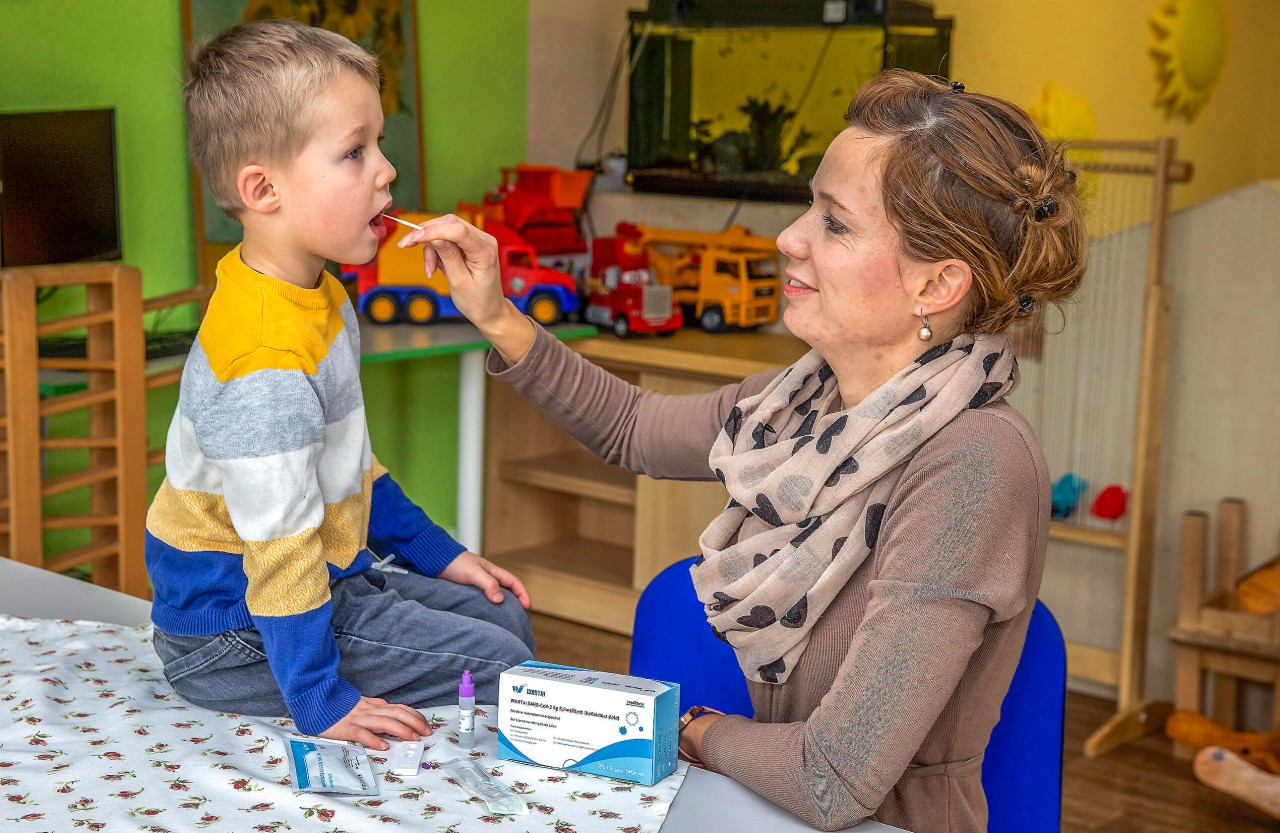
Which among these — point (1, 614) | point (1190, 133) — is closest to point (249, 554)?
point (1, 614)

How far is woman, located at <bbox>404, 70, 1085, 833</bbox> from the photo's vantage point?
102 cm

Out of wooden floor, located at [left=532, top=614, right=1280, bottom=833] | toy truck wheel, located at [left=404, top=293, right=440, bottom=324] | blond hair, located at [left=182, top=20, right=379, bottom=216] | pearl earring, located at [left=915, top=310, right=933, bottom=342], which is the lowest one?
wooden floor, located at [left=532, top=614, right=1280, bottom=833]

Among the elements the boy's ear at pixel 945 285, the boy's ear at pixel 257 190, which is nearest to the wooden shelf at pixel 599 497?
the boy's ear at pixel 945 285

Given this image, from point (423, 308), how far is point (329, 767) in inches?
85.0

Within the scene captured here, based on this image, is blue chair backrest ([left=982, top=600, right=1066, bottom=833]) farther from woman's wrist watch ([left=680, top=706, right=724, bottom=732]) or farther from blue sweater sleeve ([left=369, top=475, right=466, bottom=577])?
blue sweater sleeve ([left=369, top=475, right=466, bottom=577])

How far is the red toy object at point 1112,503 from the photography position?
2.88 meters

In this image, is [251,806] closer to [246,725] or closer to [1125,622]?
[246,725]

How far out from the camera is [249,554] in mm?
1047

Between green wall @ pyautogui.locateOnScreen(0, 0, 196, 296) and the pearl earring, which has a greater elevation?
green wall @ pyautogui.locateOnScreen(0, 0, 196, 296)

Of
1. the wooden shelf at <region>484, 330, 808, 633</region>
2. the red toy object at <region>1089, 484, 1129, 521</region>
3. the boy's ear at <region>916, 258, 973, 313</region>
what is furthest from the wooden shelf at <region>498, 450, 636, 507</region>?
the boy's ear at <region>916, 258, 973, 313</region>

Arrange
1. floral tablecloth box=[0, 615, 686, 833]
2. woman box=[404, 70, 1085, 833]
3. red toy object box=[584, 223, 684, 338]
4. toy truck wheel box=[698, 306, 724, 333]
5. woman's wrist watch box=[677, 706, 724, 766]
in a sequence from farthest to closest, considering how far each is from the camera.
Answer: toy truck wheel box=[698, 306, 724, 333]
red toy object box=[584, 223, 684, 338]
woman's wrist watch box=[677, 706, 724, 766]
woman box=[404, 70, 1085, 833]
floral tablecloth box=[0, 615, 686, 833]

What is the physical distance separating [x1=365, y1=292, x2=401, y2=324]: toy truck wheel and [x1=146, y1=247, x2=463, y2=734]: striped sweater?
73.2 inches

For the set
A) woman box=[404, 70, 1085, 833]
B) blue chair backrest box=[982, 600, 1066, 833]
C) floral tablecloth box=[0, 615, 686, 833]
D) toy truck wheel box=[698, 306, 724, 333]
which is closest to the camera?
floral tablecloth box=[0, 615, 686, 833]

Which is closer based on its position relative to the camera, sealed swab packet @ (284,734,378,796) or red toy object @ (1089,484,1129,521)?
sealed swab packet @ (284,734,378,796)
